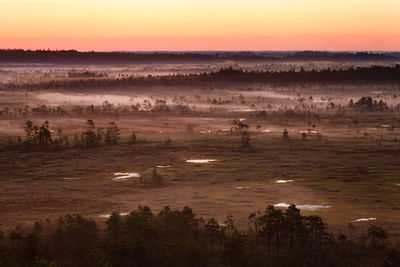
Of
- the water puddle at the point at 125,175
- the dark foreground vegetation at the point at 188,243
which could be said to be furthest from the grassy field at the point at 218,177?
the dark foreground vegetation at the point at 188,243

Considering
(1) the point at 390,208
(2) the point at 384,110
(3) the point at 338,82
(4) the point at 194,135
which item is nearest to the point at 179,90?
(3) the point at 338,82

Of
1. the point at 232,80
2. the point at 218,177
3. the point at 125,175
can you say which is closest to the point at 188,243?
the point at 218,177

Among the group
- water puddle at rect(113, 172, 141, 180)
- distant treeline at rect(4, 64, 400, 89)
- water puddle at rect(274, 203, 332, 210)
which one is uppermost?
distant treeline at rect(4, 64, 400, 89)

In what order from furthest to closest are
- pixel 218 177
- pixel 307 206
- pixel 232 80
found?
1. pixel 232 80
2. pixel 218 177
3. pixel 307 206

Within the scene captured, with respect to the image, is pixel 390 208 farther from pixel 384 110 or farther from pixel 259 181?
pixel 384 110

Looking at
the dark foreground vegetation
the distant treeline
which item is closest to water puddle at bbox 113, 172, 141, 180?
the dark foreground vegetation

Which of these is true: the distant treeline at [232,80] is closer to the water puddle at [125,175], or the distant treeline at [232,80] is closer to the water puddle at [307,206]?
the water puddle at [125,175]

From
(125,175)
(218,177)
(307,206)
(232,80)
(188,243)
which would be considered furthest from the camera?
(232,80)

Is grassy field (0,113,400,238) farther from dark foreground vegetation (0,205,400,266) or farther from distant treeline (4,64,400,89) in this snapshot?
distant treeline (4,64,400,89)

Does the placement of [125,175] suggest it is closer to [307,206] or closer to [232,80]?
[307,206]
